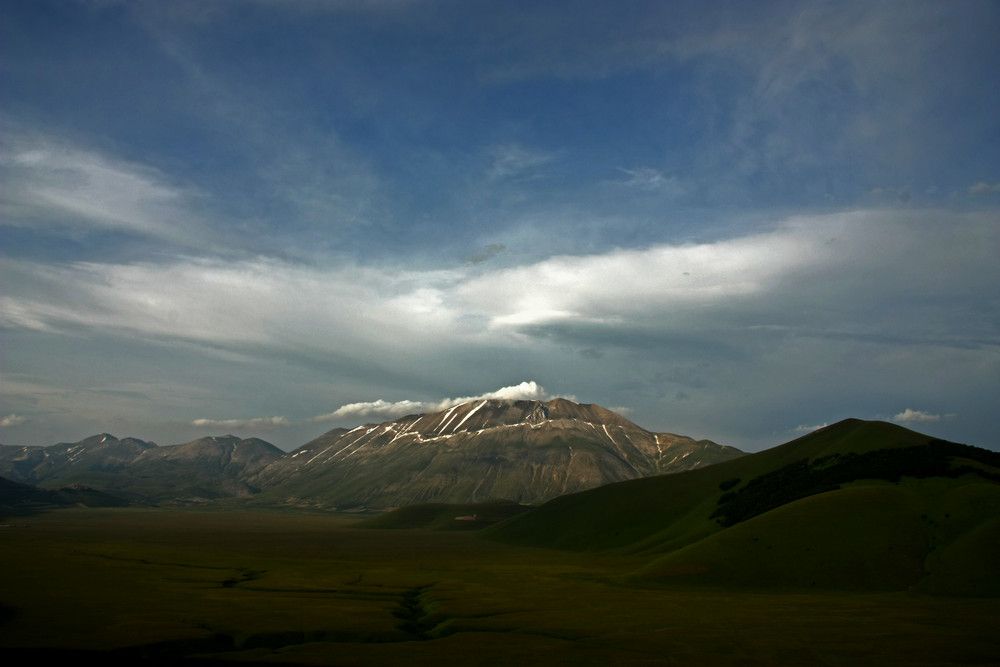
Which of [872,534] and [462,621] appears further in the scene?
[872,534]

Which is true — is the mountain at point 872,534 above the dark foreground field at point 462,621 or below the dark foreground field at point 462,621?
above

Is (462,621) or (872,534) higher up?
(872,534)

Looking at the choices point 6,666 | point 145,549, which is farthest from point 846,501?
point 145,549

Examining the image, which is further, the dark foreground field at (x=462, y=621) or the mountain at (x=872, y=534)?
the mountain at (x=872, y=534)

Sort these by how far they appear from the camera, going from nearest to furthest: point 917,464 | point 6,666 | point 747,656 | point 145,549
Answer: point 6,666 < point 747,656 < point 917,464 < point 145,549

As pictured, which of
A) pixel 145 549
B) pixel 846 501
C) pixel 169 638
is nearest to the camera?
pixel 169 638

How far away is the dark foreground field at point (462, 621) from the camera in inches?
2015

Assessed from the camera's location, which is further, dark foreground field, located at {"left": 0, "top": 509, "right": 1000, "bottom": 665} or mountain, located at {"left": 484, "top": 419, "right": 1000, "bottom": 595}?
mountain, located at {"left": 484, "top": 419, "right": 1000, "bottom": 595}

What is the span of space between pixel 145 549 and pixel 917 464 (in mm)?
186291

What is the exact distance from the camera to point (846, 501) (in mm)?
112188

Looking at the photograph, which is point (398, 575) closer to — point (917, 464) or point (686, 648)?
point (686, 648)

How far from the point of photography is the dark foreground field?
168 feet

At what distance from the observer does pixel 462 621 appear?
6788 centimetres

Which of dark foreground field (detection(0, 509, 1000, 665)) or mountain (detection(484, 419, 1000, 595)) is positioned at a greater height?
mountain (detection(484, 419, 1000, 595))
